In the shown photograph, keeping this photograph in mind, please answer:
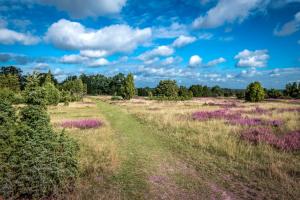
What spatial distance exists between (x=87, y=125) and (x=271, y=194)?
49.6ft

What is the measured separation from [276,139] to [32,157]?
11.1 meters

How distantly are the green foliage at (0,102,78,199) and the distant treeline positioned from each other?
4.14 feet

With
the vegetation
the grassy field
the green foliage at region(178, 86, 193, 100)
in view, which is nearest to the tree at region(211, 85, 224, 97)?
the green foliage at region(178, 86, 193, 100)

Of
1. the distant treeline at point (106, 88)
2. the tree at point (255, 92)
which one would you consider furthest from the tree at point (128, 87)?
the tree at point (255, 92)

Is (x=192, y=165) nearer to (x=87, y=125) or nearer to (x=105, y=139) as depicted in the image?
(x=105, y=139)

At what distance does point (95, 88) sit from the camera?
515 ft

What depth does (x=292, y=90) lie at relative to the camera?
267 ft

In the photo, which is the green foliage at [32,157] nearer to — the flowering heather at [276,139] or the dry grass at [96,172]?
the dry grass at [96,172]

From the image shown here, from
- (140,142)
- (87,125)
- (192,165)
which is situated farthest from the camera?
(87,125)

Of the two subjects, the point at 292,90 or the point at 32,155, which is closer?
the point at 32,155

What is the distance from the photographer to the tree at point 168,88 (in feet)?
254

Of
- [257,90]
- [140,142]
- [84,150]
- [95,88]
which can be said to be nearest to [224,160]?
[140,142]

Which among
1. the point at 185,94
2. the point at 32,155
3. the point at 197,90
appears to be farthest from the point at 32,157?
the point at 197,90

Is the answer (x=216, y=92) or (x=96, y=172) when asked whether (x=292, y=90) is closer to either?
(x=216, y=92)
